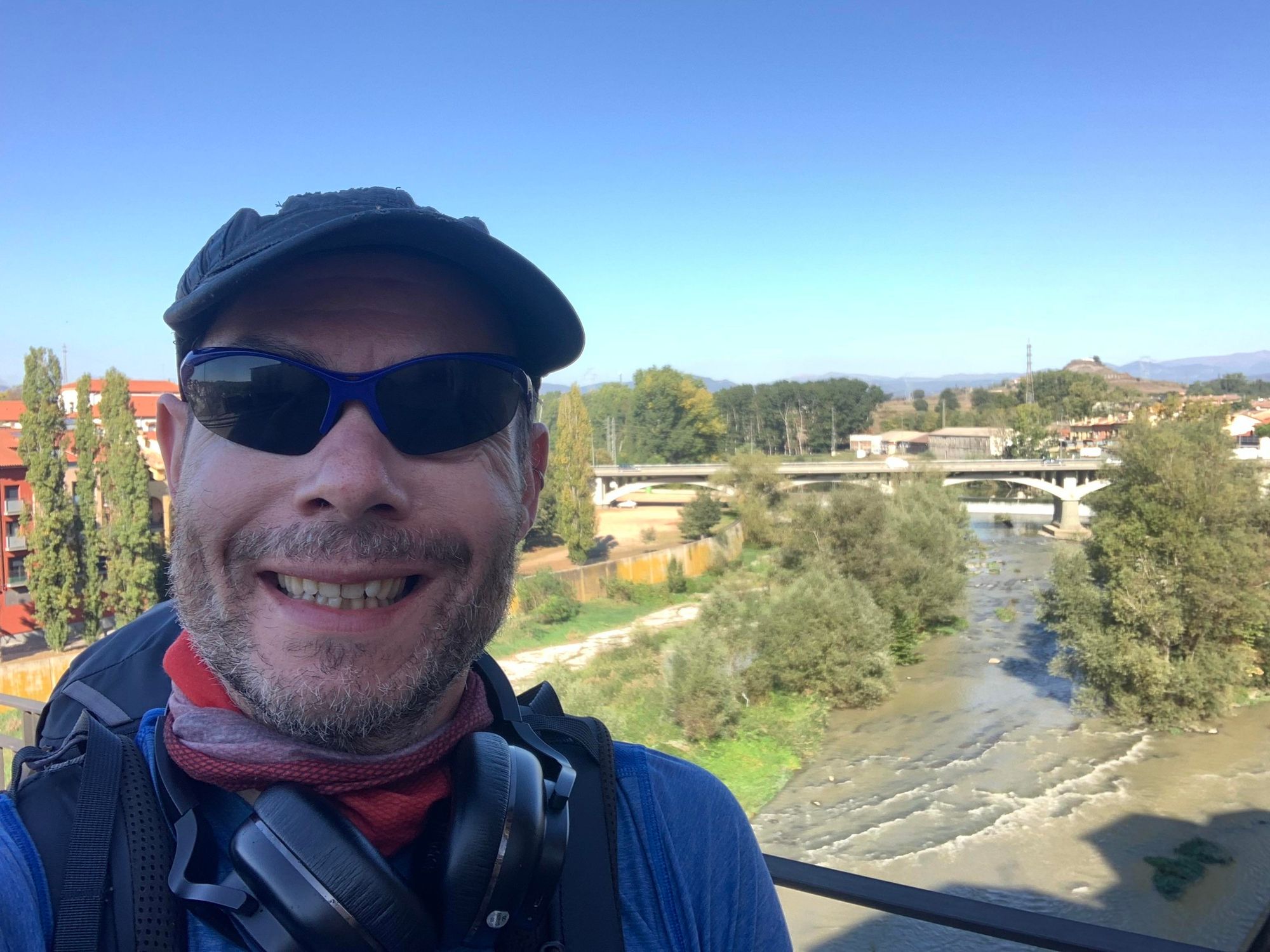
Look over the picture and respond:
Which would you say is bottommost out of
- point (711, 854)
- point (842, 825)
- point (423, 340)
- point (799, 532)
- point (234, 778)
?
point (842, 825)

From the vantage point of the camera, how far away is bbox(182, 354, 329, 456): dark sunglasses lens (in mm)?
677

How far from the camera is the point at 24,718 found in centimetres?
206

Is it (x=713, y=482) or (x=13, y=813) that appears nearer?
(x=13, y=813)

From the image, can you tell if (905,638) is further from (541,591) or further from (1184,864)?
(541,591)

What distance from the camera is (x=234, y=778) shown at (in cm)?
61

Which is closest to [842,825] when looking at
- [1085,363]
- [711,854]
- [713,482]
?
[711,854]

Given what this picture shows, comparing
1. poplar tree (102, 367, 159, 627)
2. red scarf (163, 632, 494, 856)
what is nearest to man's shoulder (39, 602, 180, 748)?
red scarf (163, 632, 494, 856)

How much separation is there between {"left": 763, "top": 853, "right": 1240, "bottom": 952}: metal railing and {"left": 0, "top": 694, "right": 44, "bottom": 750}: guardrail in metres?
1.69

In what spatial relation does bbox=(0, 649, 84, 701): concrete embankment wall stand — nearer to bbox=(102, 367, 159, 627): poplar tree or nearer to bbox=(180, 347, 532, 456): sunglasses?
bbox=(102, 367, 159, 627): poplar tree

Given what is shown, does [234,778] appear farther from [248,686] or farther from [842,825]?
[842,825]

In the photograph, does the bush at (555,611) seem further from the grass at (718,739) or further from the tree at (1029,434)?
the tree at (1029,434)

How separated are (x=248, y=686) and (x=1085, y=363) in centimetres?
9941

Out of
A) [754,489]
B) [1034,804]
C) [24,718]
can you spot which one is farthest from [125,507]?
[754,489]

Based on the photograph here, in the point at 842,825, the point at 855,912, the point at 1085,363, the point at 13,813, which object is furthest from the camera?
the point at 1085,363
